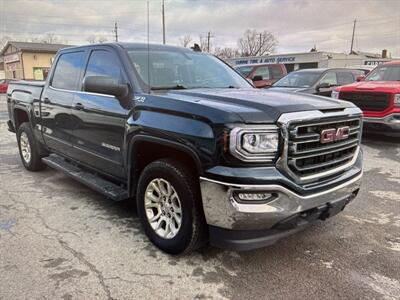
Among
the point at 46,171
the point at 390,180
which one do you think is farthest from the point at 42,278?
the point at 390,180

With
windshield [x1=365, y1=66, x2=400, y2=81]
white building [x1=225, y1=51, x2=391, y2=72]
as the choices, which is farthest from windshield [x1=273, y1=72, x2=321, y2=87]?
white building [x1=225, y1=51, x2=391, y2=72]

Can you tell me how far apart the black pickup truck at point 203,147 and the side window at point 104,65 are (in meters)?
0.01

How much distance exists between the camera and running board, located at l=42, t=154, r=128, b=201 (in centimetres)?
396

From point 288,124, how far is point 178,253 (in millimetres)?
1493

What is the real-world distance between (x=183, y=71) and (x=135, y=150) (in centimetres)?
116

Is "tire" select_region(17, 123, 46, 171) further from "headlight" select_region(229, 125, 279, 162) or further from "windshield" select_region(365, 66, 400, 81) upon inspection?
"windshield" select_region(365, 66, 400, 81)

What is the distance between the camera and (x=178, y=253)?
3.32 metres

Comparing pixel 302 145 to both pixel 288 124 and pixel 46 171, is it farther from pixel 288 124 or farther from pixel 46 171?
pixel 46 171

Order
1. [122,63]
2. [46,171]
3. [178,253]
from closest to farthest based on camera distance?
[178,253] < [122,63] < [46,171]

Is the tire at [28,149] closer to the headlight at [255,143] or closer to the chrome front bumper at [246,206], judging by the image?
the chrome front bumper at [246,206]

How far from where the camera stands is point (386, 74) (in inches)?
379

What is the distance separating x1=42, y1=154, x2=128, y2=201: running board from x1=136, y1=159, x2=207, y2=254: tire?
388 mm

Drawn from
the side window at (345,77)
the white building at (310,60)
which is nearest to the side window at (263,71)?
the side window at (345,77)

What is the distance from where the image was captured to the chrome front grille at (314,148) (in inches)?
111
